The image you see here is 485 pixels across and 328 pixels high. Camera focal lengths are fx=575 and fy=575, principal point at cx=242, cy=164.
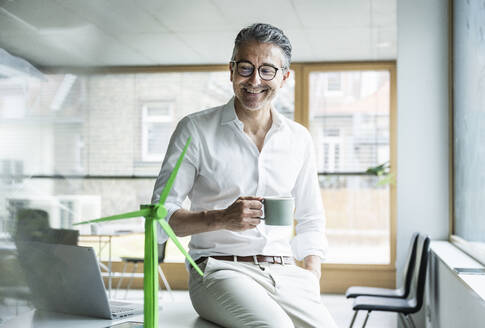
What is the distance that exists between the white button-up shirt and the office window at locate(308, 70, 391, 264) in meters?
3.91

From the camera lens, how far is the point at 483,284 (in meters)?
1.90

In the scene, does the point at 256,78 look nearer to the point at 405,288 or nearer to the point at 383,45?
the point at 405,288

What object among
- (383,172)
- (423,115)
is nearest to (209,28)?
(423,115)

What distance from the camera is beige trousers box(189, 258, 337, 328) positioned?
4.40ft

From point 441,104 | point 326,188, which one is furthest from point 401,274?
point 326,188

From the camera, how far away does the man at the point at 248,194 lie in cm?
142

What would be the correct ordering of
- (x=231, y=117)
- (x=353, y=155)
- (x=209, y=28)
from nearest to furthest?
(x=231, y=117) → (x=209, y=28) → (x=353, y=155)

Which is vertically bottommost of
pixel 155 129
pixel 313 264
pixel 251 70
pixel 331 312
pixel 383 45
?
pixel 331 312

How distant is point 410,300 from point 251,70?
2.00m

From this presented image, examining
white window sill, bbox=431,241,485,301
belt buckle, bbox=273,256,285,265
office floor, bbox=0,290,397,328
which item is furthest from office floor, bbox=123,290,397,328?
white window sill, bbox=431,241,485,301

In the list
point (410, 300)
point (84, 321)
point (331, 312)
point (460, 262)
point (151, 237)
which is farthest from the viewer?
point (331, 312)

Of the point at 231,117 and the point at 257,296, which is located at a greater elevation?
the point at 231,117

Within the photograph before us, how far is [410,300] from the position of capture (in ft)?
10.1

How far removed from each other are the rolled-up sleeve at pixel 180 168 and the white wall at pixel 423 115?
2.07 m
